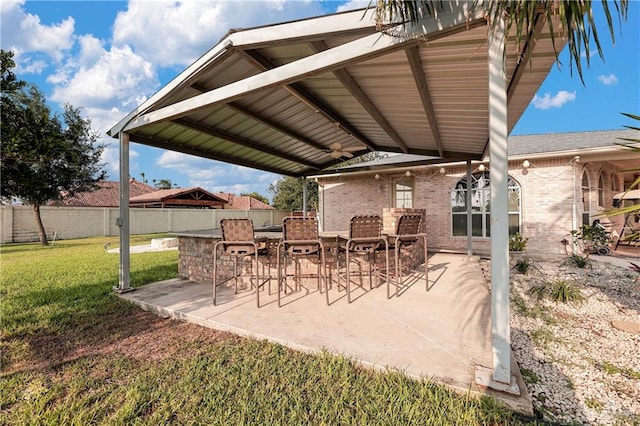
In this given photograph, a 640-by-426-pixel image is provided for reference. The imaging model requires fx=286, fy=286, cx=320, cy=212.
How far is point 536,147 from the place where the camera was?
31.1 ft

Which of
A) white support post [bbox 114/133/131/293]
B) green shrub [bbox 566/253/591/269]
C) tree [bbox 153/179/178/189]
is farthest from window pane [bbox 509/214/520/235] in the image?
tree [bbox 153/179/178/189]

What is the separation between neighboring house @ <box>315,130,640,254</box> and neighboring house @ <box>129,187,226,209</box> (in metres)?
16.4

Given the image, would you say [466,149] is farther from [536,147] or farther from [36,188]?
[36,188]

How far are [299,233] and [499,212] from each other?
2406mm

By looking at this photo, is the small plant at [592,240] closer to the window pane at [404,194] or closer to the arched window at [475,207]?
the arched window at [475,207]

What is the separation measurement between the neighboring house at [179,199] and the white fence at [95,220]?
10.6 ft

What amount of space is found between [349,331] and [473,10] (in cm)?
312

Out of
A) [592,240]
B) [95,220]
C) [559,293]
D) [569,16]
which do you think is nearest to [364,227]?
[569,16]

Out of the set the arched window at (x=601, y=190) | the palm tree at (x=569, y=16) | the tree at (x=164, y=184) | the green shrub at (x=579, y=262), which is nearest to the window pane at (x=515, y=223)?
the green shrub at (x=579, y=262)

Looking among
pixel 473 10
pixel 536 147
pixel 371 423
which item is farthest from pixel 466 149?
pixel 371 423

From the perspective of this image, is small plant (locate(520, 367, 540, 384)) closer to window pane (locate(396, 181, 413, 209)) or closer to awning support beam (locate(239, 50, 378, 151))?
awning support beam (locate(239, 50, 378, 151))

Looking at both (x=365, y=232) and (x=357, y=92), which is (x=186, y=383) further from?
(x=357, y=92)

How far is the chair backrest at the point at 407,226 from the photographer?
4430 mm

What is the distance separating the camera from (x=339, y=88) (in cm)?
454
